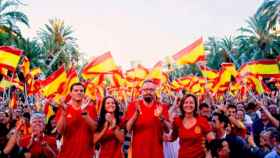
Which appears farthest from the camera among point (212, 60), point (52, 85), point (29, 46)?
point (212, 60)

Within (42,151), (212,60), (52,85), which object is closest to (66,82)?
(52,85)

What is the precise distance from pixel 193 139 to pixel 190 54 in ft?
20.2

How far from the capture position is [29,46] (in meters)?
45.5

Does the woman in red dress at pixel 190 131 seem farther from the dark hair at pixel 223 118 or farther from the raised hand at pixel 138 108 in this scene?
the dark hair at pixel 223 118

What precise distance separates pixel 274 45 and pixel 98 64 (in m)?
34.9

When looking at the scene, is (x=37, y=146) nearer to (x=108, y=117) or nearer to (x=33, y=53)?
(x=108, y=117)

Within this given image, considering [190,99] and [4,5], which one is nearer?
[190,99]

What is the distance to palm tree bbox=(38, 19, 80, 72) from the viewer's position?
56647 millimetres

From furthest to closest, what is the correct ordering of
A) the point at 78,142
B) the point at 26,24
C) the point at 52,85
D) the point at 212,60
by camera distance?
1. the point at 212,60
2. the point at 26,24
3. the point at 52,85
4. the point at 78,142

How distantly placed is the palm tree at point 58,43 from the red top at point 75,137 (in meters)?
49.1

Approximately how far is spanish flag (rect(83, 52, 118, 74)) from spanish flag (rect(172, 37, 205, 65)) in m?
2.79

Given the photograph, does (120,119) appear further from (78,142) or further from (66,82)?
(66,82)

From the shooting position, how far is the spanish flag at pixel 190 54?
1309 cm

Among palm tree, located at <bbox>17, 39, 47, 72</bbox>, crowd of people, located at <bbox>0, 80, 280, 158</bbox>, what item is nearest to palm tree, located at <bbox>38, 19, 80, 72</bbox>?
palm tree, located at <bbox>17, 39, 47, 72</bbox>
